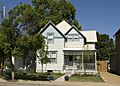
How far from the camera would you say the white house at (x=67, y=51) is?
41.0 meters

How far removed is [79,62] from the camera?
42750 mm

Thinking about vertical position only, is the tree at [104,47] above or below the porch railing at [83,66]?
above

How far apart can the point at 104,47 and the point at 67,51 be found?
46.2 meters

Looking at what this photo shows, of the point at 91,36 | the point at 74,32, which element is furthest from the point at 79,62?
the point at 91,36

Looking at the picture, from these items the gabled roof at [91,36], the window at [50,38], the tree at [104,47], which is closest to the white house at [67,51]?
the window at [50,38]

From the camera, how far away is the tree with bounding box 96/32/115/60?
82.1 metres

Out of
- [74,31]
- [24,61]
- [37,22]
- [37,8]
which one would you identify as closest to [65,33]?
[74,31]

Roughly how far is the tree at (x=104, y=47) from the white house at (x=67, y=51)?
3595 centimetres

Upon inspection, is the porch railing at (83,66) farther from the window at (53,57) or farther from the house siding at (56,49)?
the window at (53,57)

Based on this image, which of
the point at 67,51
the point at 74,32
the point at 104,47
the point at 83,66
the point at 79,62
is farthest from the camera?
the point at 104,47

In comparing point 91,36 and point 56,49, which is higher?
point 91,36

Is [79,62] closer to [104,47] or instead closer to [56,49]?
[56,49]

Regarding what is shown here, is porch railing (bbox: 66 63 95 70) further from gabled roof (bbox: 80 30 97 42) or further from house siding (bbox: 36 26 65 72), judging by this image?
gabled roof (bbox: 80 30 97 42)

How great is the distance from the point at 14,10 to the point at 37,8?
32.1 metres
